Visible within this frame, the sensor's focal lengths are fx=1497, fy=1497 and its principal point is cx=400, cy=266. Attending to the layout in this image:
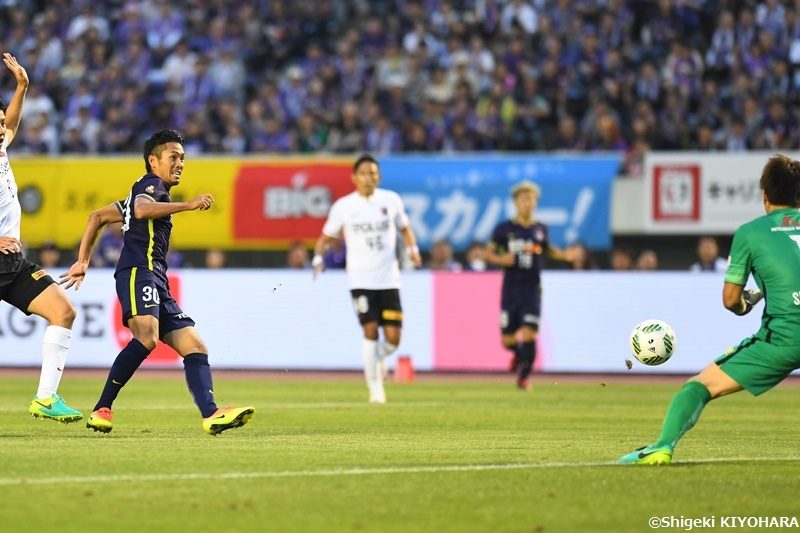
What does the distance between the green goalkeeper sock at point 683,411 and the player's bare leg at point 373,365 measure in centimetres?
711

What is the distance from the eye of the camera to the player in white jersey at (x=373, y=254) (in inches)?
642

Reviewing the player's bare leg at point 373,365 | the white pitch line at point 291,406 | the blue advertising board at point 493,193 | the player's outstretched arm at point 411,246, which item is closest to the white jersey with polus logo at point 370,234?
the player's outstretched arm at point 411,246

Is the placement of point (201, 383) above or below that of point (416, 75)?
below

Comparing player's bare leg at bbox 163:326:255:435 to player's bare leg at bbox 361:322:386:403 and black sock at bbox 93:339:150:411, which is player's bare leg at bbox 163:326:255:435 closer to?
black sock at bbox 93:339:150:411

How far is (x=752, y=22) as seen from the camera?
84.6 feet

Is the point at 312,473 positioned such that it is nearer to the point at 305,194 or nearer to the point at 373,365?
the point at 373,365

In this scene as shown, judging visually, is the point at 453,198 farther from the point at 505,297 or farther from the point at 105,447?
the point at 105,447

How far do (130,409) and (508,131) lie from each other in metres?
12.9

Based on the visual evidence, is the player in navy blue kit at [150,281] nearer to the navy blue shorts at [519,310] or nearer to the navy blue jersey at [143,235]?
the navy blue jersey at [143,235]

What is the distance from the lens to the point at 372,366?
16.0 m

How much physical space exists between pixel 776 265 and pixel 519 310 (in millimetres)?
10398

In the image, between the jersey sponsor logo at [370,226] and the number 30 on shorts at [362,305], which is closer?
the number 30 on shorts at [362,305]

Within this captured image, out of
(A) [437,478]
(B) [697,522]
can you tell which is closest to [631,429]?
(A) [437,478]

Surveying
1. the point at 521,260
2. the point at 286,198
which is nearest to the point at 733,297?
the point at 521,260
